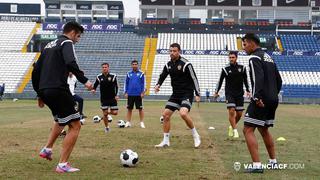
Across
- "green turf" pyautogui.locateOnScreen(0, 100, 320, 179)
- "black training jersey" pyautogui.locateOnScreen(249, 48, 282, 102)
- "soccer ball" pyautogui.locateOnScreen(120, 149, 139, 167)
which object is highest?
"black training jersey" pyautogui.locateOnScreen(249, 48, 282, 102)

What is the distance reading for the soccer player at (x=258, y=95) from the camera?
795 cm

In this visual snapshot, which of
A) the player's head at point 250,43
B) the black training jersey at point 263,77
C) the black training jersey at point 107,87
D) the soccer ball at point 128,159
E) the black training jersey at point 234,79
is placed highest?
the player's head at point 250,43

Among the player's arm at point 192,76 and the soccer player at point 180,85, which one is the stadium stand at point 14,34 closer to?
the soccer player at point 180,85

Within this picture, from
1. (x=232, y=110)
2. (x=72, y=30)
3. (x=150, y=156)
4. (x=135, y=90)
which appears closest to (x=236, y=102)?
(x=232, y=110)

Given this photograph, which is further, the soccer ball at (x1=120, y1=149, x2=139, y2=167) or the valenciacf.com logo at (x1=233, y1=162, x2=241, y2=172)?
the soccer ball at (x1=120, y1=149, x2=139, y2=167)

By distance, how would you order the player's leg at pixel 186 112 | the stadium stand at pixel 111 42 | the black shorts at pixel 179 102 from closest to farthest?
1. the player's leg at pixel 186 112
2. the black shorts at pixel 179 102
3. the stadium stand at pixel 111 42

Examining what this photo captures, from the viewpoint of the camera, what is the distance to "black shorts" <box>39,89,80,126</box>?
784 cm

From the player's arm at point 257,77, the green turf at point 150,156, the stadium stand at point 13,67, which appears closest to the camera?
the green turf at point 150,156

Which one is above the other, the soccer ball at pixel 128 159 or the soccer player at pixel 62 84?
the soccer player at pixel 62 84

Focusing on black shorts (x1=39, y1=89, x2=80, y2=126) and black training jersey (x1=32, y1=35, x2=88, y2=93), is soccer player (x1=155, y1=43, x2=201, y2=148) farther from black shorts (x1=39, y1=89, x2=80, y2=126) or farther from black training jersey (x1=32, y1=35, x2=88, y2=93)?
black training jersey (x1=32, y1=35, x2=88, y2=93)

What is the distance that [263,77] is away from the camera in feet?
26.2

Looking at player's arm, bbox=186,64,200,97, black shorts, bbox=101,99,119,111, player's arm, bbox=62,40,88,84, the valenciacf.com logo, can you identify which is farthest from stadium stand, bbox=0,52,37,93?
the valenciacf.com logo

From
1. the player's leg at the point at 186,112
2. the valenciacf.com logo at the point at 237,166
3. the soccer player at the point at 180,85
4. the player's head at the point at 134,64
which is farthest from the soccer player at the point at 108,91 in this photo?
the valenciacf.com logo at the point at 237,166

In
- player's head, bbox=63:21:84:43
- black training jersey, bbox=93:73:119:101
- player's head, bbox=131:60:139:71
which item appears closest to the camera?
player's head, bbox=63:21:84:43
